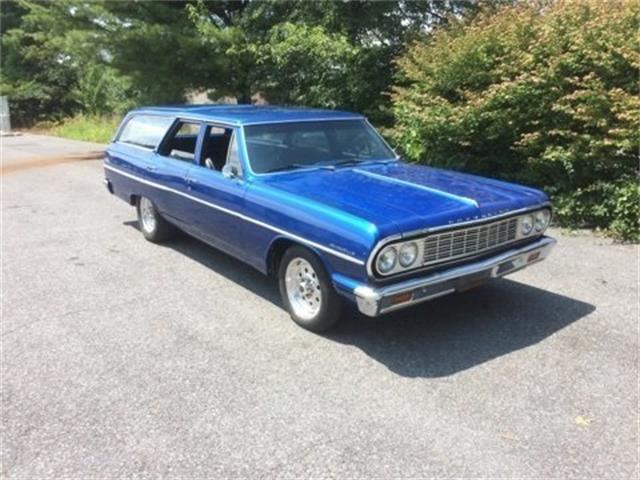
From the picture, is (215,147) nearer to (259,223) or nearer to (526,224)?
(259,223)

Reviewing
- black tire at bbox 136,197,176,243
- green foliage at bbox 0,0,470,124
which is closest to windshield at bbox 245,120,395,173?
black tire at bbox 136,197,176,243

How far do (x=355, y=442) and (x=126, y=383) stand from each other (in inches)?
62.2

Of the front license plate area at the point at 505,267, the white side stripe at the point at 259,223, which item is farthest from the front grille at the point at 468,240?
the white side stripe at the point at 259,223

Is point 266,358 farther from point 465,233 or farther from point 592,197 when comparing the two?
point 592,197

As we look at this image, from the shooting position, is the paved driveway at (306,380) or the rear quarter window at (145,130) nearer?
the paved driveway at (306,380)

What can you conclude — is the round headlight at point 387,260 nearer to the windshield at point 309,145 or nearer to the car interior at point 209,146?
the windshield at point 309,145

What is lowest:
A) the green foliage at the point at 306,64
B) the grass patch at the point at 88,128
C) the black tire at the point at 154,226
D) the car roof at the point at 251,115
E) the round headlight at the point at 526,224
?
the grass patch at the point at 88,128

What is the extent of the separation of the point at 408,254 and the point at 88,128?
24320 mm

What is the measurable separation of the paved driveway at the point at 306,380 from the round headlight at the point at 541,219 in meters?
0.66

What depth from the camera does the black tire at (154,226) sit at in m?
6.86

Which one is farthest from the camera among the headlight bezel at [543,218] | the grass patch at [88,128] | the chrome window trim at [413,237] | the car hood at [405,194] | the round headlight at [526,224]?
the grass patch at [88,128]

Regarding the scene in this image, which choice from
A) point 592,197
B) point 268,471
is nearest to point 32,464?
point 268,471

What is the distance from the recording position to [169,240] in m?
7.07

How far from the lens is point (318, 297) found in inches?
174
